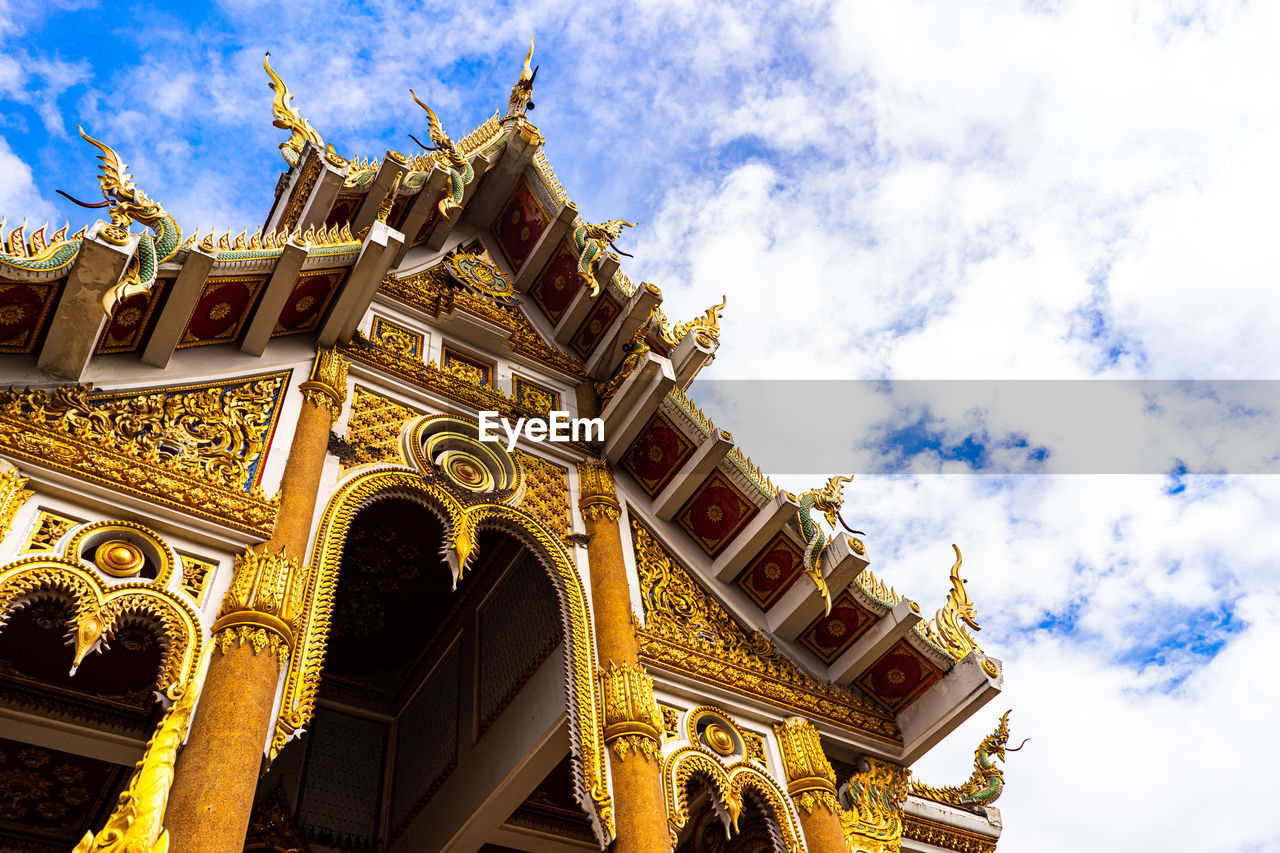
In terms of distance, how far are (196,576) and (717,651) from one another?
4373 millimetres

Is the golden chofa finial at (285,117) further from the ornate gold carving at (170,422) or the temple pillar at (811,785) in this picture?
the temple pillar at (811,785)

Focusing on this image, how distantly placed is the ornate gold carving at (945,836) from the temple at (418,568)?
3cm

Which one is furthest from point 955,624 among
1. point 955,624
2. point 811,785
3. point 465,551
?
point 465,551

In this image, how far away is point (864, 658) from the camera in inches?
375

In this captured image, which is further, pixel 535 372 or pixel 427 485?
pixel 535 372

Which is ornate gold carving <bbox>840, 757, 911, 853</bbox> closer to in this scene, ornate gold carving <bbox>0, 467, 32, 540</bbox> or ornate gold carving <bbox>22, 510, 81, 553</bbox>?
ornate gold carving <bbox>22, 510, 81, 553</bbox>

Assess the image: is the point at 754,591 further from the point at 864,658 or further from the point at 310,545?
the point at 310,545

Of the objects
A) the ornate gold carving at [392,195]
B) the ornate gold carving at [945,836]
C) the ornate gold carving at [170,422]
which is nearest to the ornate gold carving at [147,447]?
the ornate gold carving at [170,422]

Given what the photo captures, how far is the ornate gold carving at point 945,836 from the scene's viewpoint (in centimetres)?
1003

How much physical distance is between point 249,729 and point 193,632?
Answer: 0.73 meters

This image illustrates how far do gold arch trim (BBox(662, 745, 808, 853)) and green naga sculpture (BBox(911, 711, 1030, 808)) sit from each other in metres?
2.70

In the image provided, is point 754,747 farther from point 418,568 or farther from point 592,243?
point 592,243

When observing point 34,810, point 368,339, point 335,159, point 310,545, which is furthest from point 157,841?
point 335,159

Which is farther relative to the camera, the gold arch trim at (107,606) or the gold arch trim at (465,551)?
the gold arch trim at (465,551)
